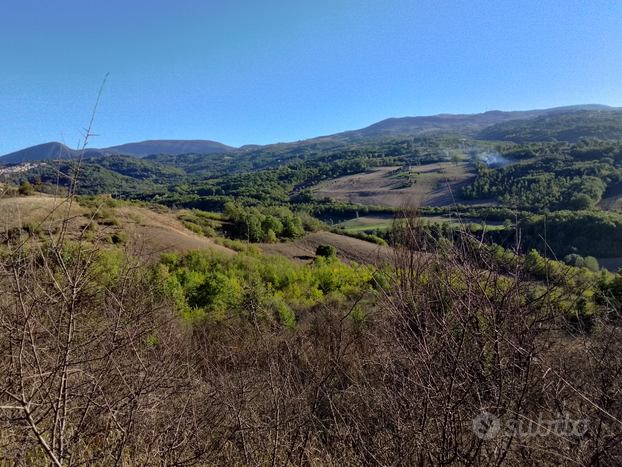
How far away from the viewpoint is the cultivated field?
58.7 meters

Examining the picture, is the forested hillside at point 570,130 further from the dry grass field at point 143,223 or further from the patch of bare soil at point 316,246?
the dry grass field at point 143,223

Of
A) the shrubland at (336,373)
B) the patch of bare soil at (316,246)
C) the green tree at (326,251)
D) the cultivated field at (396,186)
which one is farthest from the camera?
the cultivated field at (396,186)

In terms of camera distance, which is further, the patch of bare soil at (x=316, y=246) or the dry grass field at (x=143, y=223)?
the patch of bare soil at (x=316, y=246)

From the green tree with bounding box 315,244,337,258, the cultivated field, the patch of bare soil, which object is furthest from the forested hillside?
the green tree with bounding box 315,244,337,258

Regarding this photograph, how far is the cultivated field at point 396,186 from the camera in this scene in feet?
193

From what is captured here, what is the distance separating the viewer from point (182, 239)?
71.7ft

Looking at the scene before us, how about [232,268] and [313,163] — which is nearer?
[232,268]

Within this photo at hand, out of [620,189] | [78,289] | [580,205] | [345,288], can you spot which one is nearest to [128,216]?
[345,288]

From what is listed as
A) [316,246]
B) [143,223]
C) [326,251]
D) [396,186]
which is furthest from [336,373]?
[396,186]

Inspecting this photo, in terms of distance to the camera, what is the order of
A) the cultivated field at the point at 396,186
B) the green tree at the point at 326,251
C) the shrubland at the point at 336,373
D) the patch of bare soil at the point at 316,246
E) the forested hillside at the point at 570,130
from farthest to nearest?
the forested hillside at the point at 570,130 → the cultivated field at the point at 396,186 → the patch of bare soil at the point at 316,246 → the green tree at the point at 326,251 → the shrubland at the point at 336,373

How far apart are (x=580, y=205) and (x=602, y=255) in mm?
11423

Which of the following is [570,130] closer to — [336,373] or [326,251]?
[326,251]

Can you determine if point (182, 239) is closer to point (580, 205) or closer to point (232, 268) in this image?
point (232, 268)

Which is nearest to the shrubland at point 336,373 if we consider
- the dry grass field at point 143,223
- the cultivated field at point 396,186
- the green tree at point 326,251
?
the dry grass field at point 143,223
